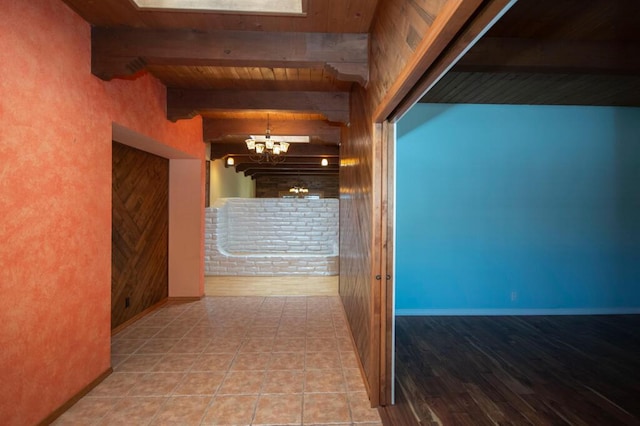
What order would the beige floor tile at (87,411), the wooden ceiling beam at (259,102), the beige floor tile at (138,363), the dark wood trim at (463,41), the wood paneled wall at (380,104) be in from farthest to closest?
the wooden ceiling beam at (259,102), the beige floor tile at (138,363), the beige floor tile at (87,411), the wood paneled wall at (380,104), the dark wood trim at (463,41)

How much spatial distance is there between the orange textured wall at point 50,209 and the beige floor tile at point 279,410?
130 centimetres

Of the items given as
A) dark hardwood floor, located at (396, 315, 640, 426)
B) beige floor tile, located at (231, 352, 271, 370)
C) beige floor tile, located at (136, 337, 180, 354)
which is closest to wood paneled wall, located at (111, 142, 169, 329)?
beige floor tile, located at (136, 337, 180, 354)

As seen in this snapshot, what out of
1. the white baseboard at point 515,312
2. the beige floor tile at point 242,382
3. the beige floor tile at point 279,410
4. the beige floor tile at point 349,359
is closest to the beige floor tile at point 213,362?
the beige floor tile at point 242,382

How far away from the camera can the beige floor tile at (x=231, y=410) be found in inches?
74.4

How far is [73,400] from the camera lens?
2.03m

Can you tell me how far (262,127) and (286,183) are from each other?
876cm

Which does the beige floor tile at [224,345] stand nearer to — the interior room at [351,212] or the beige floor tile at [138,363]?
the interior room at [351,212]

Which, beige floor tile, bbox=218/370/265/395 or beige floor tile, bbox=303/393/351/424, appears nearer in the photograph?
beige floor tile, bbox=303/393/351/424

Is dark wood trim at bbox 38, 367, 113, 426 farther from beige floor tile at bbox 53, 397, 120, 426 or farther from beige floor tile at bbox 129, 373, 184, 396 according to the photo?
beige floor tile at bbox 129, 373, 184, 396

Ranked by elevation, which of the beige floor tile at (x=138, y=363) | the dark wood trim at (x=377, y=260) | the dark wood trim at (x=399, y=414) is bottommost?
the beige floor tile at (x=138, y=363)

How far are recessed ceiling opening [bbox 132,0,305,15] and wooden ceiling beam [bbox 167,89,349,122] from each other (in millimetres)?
1594

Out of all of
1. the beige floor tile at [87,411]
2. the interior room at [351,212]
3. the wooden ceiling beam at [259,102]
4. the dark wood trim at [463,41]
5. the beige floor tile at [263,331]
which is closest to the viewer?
the dark wood trim at [463,41]

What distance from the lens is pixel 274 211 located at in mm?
6805

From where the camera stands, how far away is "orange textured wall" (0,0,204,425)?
1.60 metres
